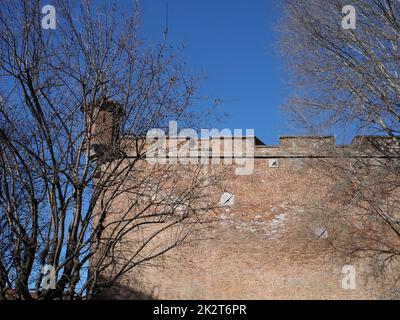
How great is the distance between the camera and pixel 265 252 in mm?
15430

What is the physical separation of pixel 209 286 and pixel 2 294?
29.8ft

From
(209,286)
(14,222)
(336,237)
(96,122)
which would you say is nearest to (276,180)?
(336,237)

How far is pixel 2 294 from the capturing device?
6.75 metres

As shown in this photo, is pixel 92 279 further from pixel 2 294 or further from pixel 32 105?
pixel 32 105

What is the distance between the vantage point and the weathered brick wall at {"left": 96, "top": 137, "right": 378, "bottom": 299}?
15.1 metres

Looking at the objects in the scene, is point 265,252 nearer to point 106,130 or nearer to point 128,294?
point 128,294

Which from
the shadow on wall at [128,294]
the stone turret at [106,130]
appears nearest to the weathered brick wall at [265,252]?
the shadow on wall at [128,294]

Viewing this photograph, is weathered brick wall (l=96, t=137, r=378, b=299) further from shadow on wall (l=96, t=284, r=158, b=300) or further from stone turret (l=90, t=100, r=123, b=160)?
stone turret (l=90, t=100, r=123, b=160)

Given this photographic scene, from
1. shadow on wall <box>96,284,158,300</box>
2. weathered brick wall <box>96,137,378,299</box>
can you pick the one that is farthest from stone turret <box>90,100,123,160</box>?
shadow on wall <box>96,284,158,300</box>

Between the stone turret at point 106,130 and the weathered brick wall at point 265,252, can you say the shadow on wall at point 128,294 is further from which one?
the stone turret at point 106,130

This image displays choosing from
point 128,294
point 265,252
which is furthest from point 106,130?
point 265,252

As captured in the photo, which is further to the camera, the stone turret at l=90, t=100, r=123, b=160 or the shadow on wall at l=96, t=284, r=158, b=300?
the shadow on wall at l=96, t=284, r=158, b=300

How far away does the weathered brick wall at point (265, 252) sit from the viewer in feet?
49.5

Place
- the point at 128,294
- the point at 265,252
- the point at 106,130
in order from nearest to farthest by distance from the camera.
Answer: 1. the point at 106,130
2. the point at 128,294
3. the point at 265,252
